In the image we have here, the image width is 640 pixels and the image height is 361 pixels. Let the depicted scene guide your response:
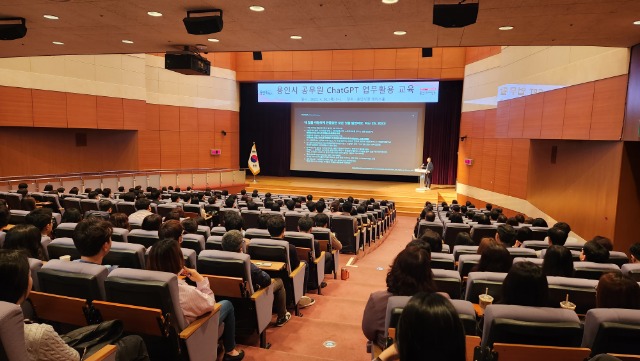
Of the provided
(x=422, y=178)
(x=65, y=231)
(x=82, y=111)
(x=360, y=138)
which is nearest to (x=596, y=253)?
(x=65, y=231)

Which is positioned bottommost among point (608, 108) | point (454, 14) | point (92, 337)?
point (92, 337)

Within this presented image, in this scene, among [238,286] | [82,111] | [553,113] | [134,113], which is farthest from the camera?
[134,113]

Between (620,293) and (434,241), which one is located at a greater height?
(620,293)

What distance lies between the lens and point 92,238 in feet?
9.53

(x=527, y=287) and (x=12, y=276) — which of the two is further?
(x=527, y=287)

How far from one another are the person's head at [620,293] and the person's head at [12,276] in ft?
10.2

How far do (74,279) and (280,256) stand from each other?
6.05 feet

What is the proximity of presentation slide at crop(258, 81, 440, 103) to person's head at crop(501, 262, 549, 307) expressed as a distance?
13.9 metres

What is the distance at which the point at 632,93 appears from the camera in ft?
19.5

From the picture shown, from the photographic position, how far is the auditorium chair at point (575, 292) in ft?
9.00

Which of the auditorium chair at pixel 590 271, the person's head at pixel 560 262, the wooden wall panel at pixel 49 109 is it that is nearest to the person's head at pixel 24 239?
the person's head at pixel 560 262

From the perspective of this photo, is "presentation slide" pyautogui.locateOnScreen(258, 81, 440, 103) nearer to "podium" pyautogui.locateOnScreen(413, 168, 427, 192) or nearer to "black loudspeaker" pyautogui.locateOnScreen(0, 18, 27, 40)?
"podium" pyautogui.locateOnScreen(413, 168, 427, 192)

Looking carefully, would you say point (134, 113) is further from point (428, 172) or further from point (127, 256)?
point (127, 256)

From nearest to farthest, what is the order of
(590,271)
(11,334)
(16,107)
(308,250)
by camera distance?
(11,334), (590,271), (308,250), (16,107)
